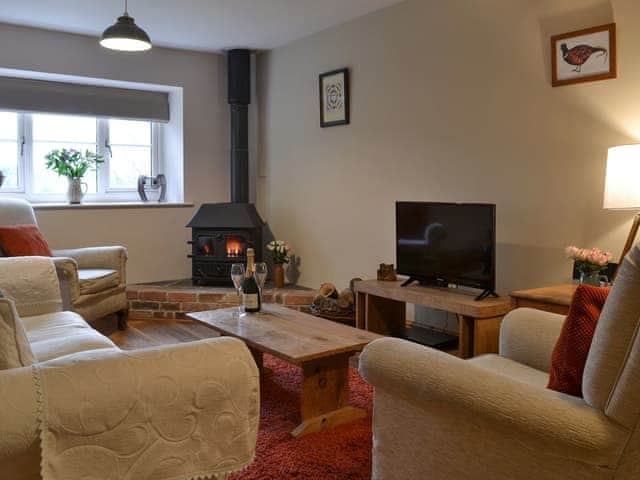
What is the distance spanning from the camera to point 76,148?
5.30m

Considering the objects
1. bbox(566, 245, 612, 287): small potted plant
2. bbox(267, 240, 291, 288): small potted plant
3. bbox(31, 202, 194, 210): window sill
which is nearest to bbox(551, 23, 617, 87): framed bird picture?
bbox(566, 245, 612, 287): small potted plant

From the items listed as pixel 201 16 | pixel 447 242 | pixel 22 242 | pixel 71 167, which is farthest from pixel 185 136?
pixel 447 242

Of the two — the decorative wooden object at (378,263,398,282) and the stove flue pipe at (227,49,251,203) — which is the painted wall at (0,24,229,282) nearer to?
the stove flue pipe at (227,49,251,203)

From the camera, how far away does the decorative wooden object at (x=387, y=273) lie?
3953 millimetres

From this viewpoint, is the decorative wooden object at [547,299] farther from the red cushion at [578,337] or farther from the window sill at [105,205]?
the window sill at [105,205]

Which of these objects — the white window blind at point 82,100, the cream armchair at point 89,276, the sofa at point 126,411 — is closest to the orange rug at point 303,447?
the sofa at point 126,411

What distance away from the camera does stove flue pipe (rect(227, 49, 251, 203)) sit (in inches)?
214

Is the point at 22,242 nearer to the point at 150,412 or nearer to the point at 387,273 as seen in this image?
the point at 387,273

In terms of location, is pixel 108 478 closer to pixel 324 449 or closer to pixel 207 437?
pixel 207 437

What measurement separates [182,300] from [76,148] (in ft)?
5.47

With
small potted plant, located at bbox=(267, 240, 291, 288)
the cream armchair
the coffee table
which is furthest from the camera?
small potted plant, located at bbox=(267, 240, 291, 288)

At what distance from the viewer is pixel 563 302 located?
271cm

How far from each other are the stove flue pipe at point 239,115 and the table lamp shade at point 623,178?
3.32 meters

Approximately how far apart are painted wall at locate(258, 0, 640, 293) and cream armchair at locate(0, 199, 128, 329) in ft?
5.15
